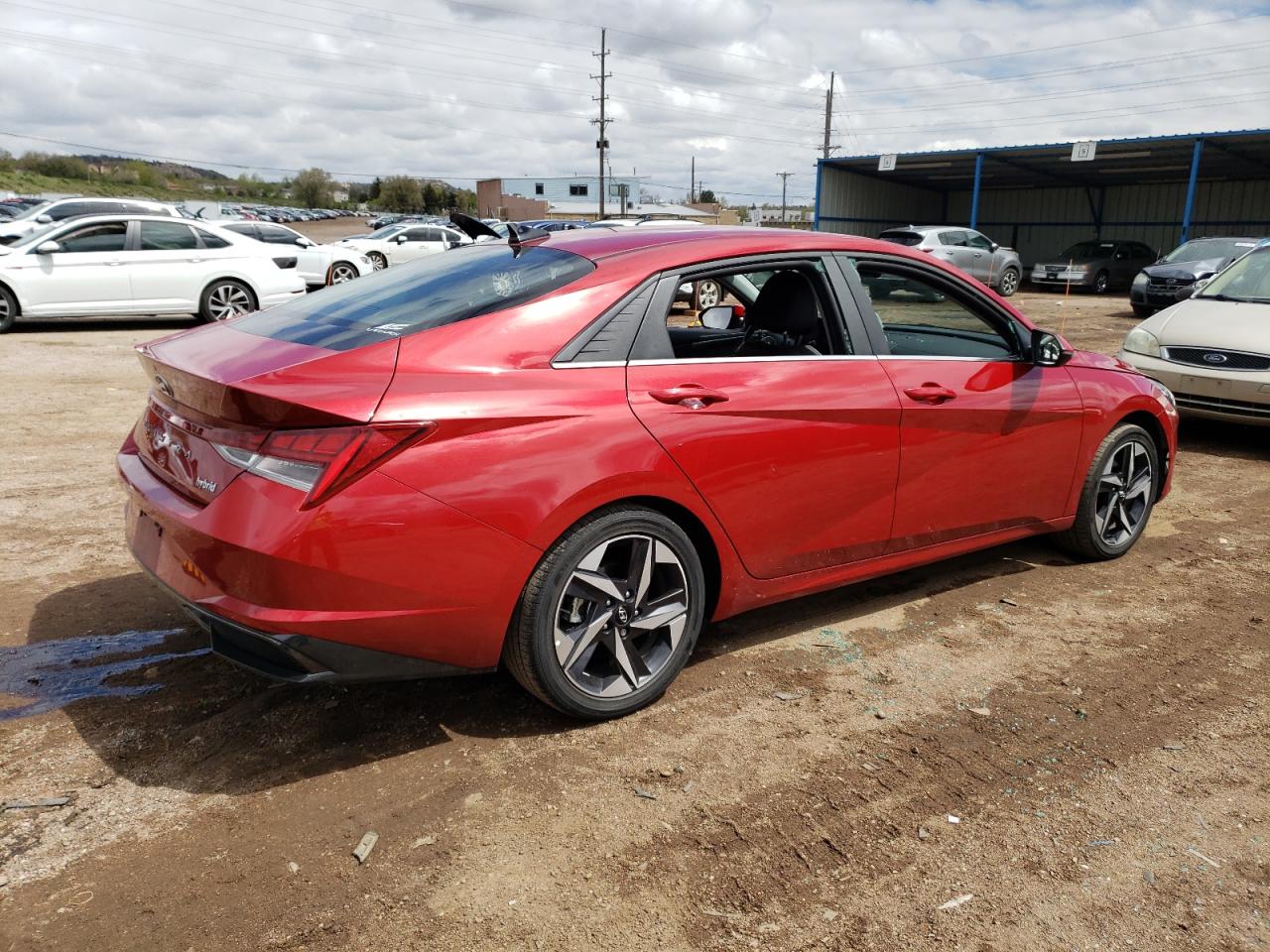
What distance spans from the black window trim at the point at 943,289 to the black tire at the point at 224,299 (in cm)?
1124

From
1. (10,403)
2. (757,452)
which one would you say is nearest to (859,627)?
(757,452)

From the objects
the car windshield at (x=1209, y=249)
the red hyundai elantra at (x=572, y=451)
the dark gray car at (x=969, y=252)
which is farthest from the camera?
the dark gray car at (x=969, y=252)

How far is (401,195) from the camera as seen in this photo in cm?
10900

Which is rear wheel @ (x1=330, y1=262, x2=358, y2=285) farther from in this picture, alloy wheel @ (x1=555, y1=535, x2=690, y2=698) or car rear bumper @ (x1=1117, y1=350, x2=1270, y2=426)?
alloy wheel @ (x1=555, y1=535, x2=690, y2=698)

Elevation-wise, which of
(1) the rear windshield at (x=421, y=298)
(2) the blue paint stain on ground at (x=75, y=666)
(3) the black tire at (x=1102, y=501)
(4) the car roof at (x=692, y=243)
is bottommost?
(2) the blue paint stain on ground at (x=75, y=666)

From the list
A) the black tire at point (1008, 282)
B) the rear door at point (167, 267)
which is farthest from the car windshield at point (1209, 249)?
the rear door at point (167, 267)

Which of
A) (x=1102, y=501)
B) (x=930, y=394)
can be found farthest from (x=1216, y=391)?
(x=930, y=394)

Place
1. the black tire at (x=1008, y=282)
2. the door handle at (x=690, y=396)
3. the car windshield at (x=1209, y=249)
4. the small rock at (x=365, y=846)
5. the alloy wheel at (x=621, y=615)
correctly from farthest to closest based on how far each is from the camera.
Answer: the black tire at (x=1008, y=282), the car windshield at (x=1209, y=249), the door handle at (x=690, y=396), the alloy wheel at (x=621, y=615), the small rock at (x=365, y=846)

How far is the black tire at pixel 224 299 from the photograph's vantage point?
13336mm

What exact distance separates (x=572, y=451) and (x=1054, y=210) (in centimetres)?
4094

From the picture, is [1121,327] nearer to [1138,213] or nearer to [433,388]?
[433,388]

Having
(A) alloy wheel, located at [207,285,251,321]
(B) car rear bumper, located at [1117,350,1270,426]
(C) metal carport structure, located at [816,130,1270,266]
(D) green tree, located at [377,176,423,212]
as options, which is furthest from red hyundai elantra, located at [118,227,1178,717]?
(D) green tree, located at [377,176,423,212]

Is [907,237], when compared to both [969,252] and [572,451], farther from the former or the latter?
[572,451]

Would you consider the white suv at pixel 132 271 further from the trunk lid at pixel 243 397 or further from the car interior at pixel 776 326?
the trunk lid at pixel 243 397
